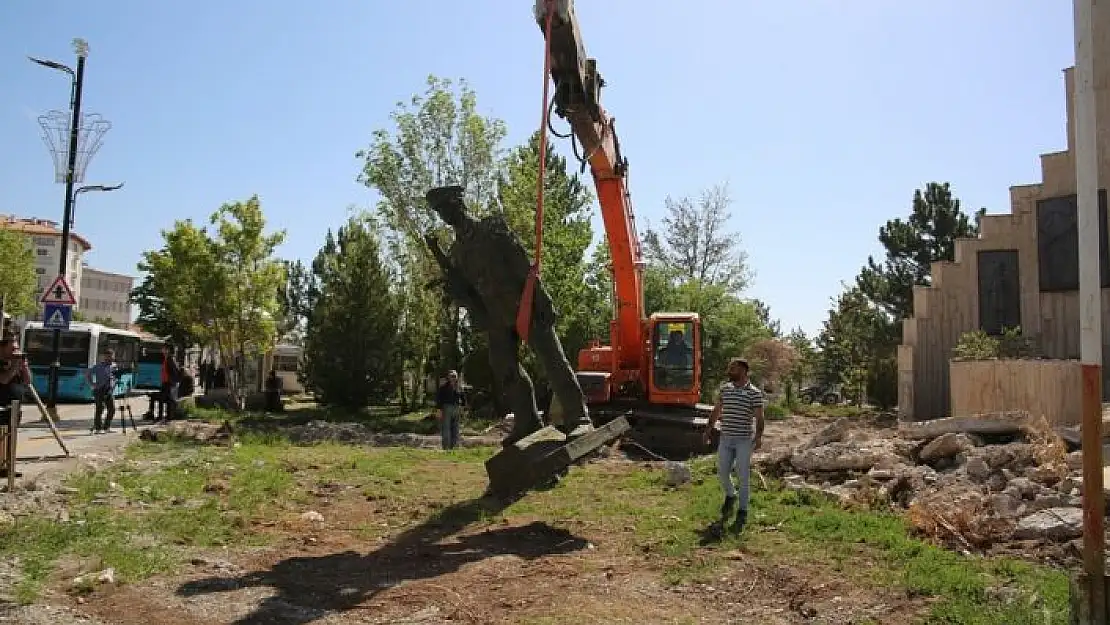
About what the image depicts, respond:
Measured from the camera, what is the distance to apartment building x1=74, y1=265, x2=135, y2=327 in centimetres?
11425

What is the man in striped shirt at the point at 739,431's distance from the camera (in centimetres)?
867

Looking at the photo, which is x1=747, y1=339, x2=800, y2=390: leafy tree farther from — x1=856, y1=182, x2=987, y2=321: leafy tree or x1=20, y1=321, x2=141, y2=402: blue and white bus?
x1=20, y1=321, x2=141, y2=402: blue and white bus

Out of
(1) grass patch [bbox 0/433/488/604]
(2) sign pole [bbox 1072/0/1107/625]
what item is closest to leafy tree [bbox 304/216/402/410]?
(1) grass patch [bbox 0/433/488/604]

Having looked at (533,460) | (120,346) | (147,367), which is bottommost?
(533,460)

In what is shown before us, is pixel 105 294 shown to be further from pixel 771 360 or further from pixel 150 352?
pixel 771 360

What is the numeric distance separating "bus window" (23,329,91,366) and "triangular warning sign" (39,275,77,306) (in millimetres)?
13567

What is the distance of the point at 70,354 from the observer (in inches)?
1112

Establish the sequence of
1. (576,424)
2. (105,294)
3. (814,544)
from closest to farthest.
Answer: (814,544) → (576,424) → (105,294)

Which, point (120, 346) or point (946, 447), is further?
point (120, 346)

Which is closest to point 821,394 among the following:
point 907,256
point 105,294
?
point 907,256

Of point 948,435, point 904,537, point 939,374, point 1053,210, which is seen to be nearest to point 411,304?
point 939,374

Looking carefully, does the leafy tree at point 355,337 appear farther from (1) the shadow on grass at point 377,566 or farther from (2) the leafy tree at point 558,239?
(1) the shadow on grass at point 377,566

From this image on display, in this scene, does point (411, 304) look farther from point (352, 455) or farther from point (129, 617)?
point (129, 617)

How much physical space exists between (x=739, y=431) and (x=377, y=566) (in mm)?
3867
